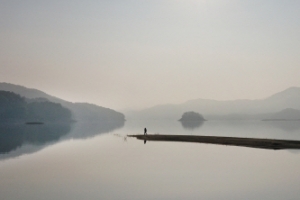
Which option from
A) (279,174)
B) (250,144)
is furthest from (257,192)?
(250,144)

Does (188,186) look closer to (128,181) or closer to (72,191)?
(128,181)

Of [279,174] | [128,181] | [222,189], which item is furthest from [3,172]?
[279,174]

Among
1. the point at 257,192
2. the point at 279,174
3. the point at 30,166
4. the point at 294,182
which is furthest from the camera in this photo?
the point at 30,166

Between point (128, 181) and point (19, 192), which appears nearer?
point (19, 192)

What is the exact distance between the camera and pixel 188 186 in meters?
26.4

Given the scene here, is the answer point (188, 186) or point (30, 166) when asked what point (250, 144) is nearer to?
point (188, 186)

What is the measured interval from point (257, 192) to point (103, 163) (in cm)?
2361

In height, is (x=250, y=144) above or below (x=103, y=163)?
above

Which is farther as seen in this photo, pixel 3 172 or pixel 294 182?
pixel 3 172

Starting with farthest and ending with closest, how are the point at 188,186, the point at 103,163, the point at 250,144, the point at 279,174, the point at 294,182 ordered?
the point at 250,144
the point at 103,163
the point at 279,174
the point at 294,182
the point at 188,186

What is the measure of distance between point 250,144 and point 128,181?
135 ft

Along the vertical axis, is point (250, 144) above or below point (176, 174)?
above

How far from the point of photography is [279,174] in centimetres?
3192

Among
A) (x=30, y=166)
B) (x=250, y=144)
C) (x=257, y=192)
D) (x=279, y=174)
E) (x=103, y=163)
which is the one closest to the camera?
(x=257, y=192)
